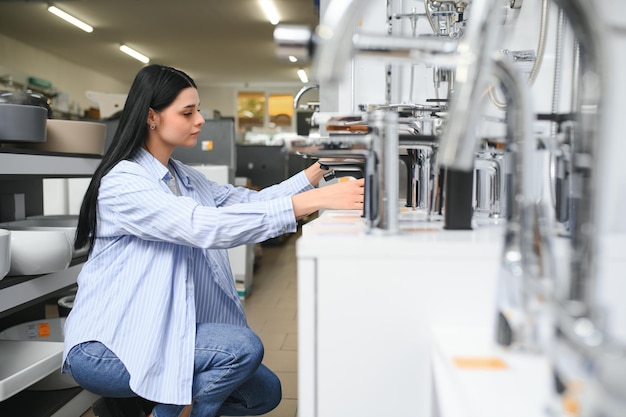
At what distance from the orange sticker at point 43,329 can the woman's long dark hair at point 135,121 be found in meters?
0.73

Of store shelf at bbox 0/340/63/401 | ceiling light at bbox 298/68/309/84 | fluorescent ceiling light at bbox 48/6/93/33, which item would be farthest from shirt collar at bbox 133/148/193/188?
ceiling light at bbox 298/68/309/84

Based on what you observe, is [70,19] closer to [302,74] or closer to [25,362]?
[302,74]

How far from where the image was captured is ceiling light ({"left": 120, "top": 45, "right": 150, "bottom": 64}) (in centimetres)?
867

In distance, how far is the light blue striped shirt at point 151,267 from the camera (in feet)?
3.80

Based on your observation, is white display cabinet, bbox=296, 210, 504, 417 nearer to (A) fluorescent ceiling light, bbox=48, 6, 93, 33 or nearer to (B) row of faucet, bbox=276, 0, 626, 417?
(B) row of faucet, bbox=276, 0, 626, 417

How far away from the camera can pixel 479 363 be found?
0.59 m

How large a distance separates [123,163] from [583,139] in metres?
1.09

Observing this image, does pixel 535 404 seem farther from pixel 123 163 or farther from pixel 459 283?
pixel 123 163

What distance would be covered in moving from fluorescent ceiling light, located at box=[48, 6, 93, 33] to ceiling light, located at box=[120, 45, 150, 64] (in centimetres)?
113

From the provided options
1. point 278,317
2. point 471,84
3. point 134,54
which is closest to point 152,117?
point 471,84

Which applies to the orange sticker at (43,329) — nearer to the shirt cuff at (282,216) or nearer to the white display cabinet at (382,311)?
the shirt cuff at (282,216)

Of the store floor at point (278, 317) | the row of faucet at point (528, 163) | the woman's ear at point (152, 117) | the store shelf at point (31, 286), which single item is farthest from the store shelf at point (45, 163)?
the row of faucet at point (528, 163)

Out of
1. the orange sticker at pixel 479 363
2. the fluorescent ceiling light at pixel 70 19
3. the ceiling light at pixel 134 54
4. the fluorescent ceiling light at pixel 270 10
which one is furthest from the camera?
the ceiling light at pixel 134 54

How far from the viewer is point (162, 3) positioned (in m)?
6.32
